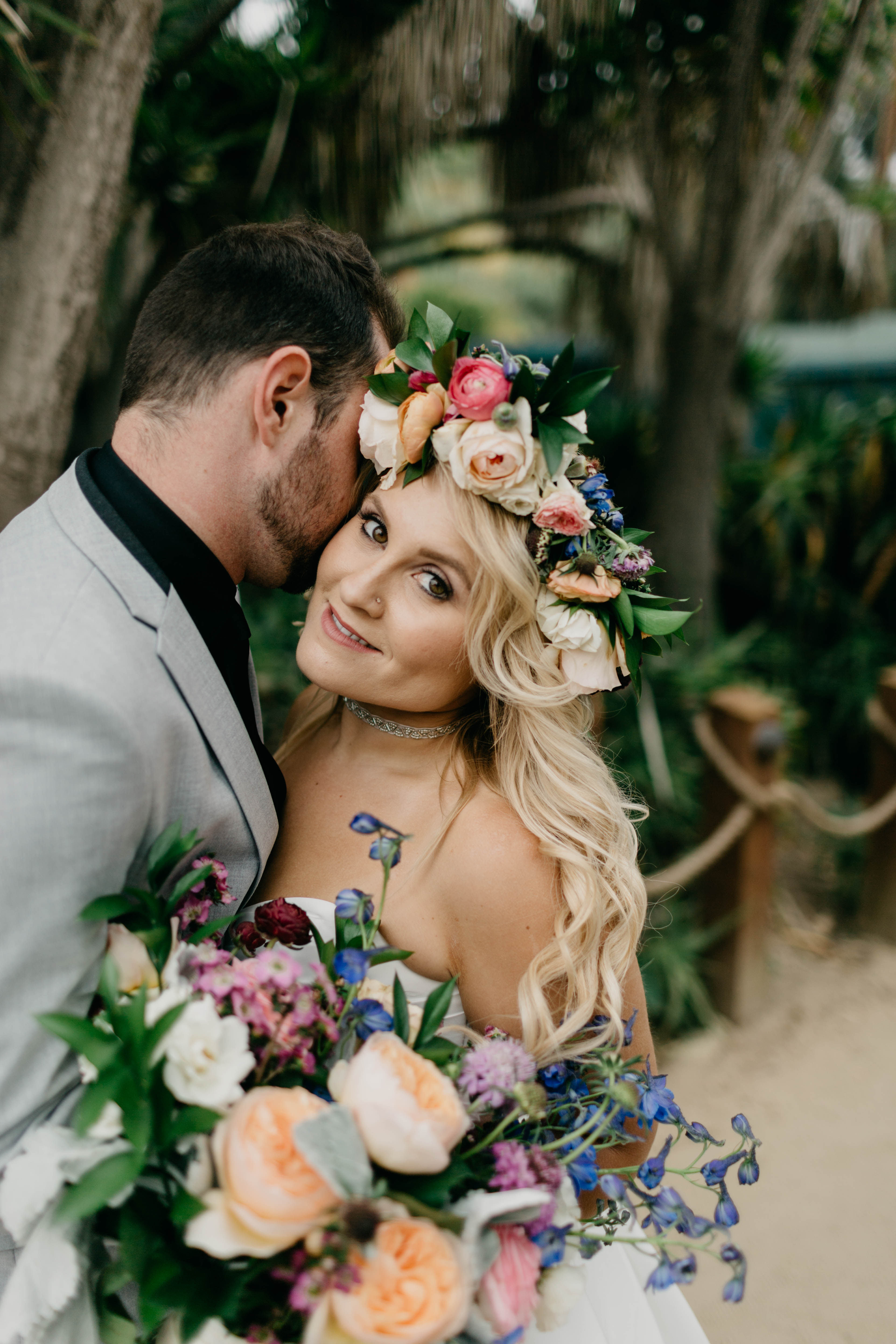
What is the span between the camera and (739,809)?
163 inches

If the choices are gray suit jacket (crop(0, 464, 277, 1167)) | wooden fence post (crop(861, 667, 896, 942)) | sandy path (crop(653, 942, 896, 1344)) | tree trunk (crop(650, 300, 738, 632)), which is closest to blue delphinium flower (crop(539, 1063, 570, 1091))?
gray suit jacket (crop(0, 464, 277, 1167))

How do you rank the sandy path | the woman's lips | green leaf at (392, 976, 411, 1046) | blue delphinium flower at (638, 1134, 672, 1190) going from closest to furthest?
1. green leaf at (392, 976, 411, 1046)
2. blue delphinium flower at (638, 1134, 672, 1190)
3. the woman's lips
4. the sandy path

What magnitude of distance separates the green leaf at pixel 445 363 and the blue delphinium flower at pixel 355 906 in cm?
101

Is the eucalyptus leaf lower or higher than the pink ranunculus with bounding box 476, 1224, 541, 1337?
higher

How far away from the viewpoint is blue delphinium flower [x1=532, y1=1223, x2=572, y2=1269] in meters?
1.25

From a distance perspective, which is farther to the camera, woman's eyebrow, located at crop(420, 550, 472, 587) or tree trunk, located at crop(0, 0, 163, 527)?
tree trunk, located at crop(0, 0, 163, 527)

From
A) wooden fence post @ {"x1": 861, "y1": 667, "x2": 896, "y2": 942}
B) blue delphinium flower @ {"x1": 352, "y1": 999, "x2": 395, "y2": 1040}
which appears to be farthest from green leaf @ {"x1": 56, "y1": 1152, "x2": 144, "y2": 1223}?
wooden fence post @ {"x1": 861, "y1": 667, "x2": 896, "y2": 942}

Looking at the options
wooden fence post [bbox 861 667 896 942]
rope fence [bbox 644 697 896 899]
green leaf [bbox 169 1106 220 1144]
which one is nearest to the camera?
green leaf [bbox 169 1106 220 1144]

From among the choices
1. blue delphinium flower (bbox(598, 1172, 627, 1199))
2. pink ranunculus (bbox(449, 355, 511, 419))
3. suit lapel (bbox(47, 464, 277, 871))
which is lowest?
blue delphinium flower (bbox(598, 1172, 627, 1199))

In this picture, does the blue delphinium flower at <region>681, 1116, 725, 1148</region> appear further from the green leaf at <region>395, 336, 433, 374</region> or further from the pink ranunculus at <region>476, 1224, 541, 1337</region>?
the green leaf at <region>395, 336, 433, 374</region>

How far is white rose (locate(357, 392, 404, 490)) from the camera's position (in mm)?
1768

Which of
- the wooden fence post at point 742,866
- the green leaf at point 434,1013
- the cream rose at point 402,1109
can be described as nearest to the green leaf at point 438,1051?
the green leaf at point 434,1013

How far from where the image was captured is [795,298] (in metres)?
6.96

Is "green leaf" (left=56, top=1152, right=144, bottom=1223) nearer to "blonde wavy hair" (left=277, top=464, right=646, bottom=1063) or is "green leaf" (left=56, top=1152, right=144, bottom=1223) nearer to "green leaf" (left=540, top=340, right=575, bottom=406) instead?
"blonde wavy hair" (left=277, top=464, right=646, bottom=1063)
